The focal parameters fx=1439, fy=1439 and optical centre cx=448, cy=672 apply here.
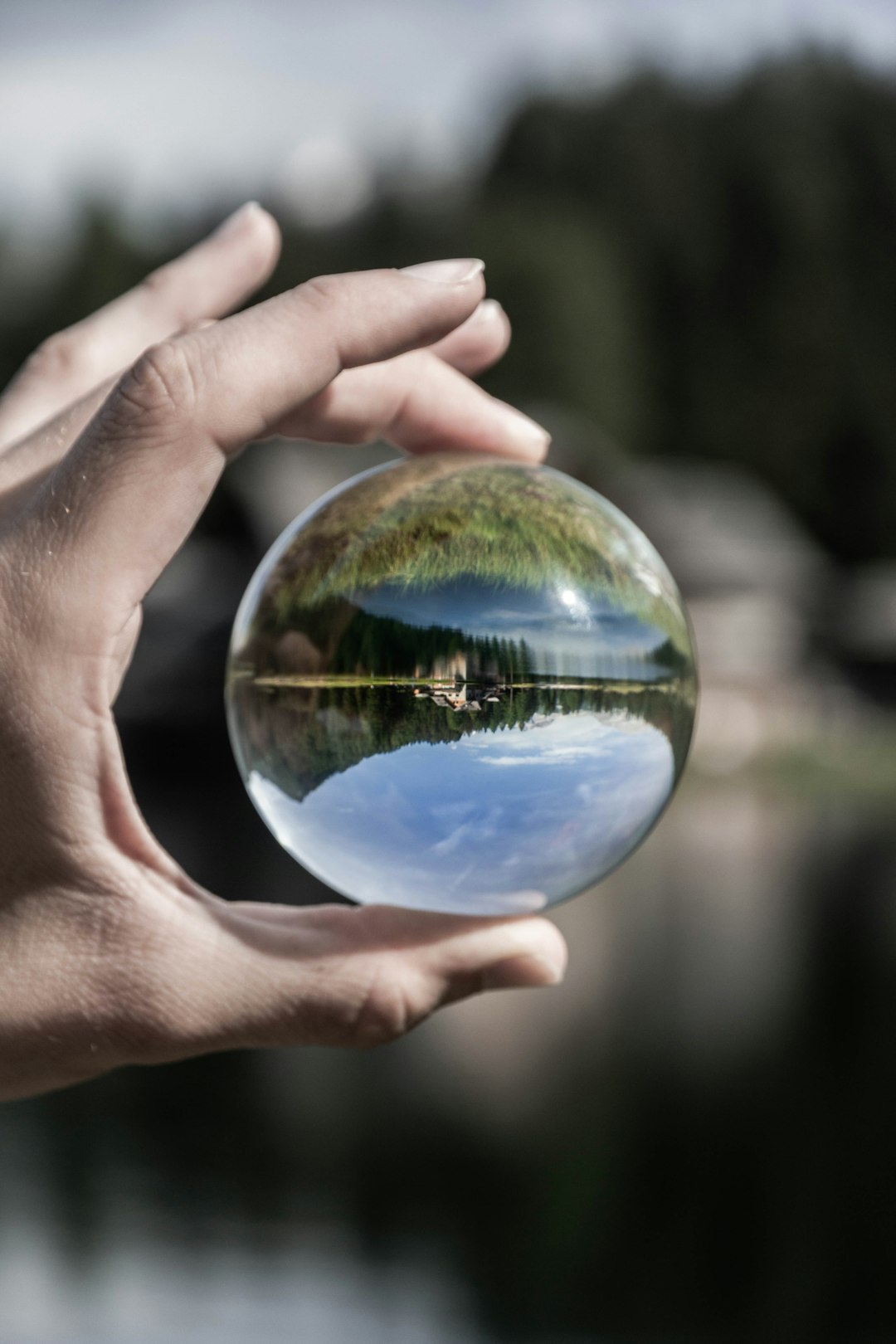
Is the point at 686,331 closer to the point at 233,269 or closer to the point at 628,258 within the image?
the point at 628,258

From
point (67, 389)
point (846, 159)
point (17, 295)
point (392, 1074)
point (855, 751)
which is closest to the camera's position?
point (67, 389)

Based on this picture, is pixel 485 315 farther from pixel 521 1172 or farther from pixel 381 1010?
pixel 521 1172

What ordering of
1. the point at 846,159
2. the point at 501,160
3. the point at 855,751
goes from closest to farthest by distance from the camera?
the point at 855,751, the point at 846,159, the point at 501,160

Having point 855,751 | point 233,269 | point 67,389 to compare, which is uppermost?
point 233,269

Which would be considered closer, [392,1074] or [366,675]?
[366,675]

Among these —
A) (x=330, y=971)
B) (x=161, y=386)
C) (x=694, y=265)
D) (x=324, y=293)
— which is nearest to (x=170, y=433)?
(x=161, y=386)

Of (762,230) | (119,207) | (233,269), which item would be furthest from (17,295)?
(233,269)

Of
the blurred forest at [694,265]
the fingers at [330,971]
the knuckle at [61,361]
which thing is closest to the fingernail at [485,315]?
the knuckle at [61,361]
